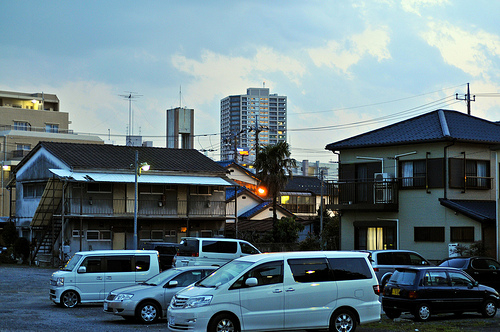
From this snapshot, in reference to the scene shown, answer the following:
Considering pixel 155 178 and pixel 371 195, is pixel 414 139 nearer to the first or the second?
pixel 371 195

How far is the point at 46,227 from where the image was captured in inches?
1719

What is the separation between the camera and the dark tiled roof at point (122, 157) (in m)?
43.5

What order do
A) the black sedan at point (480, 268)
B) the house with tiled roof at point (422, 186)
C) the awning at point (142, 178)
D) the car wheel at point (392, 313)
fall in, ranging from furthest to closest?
1. the awning at point (142, 178)
2. the house with tiled roof at point (422, 186)
3. the black sedan at point (480, 268)
4. the car wheel at point (392, 313)

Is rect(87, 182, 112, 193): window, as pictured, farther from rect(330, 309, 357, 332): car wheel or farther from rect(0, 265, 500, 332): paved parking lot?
rect(330, 309, 357, 332): car wheel

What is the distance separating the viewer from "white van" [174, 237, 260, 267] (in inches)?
1062

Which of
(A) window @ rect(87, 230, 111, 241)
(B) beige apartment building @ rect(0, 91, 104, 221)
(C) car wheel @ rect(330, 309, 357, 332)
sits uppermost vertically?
(B) beige apartment building @ rect(0, 91, 104, 221)

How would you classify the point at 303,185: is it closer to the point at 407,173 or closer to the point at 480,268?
the point at 407,173

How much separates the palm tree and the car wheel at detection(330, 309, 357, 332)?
3752 cm

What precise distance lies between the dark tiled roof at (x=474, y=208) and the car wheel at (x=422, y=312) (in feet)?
43.0

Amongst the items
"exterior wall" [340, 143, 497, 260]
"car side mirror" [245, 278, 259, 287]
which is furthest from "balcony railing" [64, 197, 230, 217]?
"car side mirror" [245, 278, 259, 287]

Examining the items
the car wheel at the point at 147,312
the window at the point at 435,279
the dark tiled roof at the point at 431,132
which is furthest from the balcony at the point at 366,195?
the car wheel at the point at 147,312

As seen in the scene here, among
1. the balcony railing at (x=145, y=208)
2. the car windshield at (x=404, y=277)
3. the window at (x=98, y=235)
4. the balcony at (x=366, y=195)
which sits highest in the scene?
the balcony at (x=366, y=195)

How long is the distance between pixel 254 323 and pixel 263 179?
38.9 m

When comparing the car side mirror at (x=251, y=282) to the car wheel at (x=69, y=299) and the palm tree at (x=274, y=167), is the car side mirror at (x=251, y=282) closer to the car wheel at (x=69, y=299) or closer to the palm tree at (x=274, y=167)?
the car wheel at (x=69, y=299)
